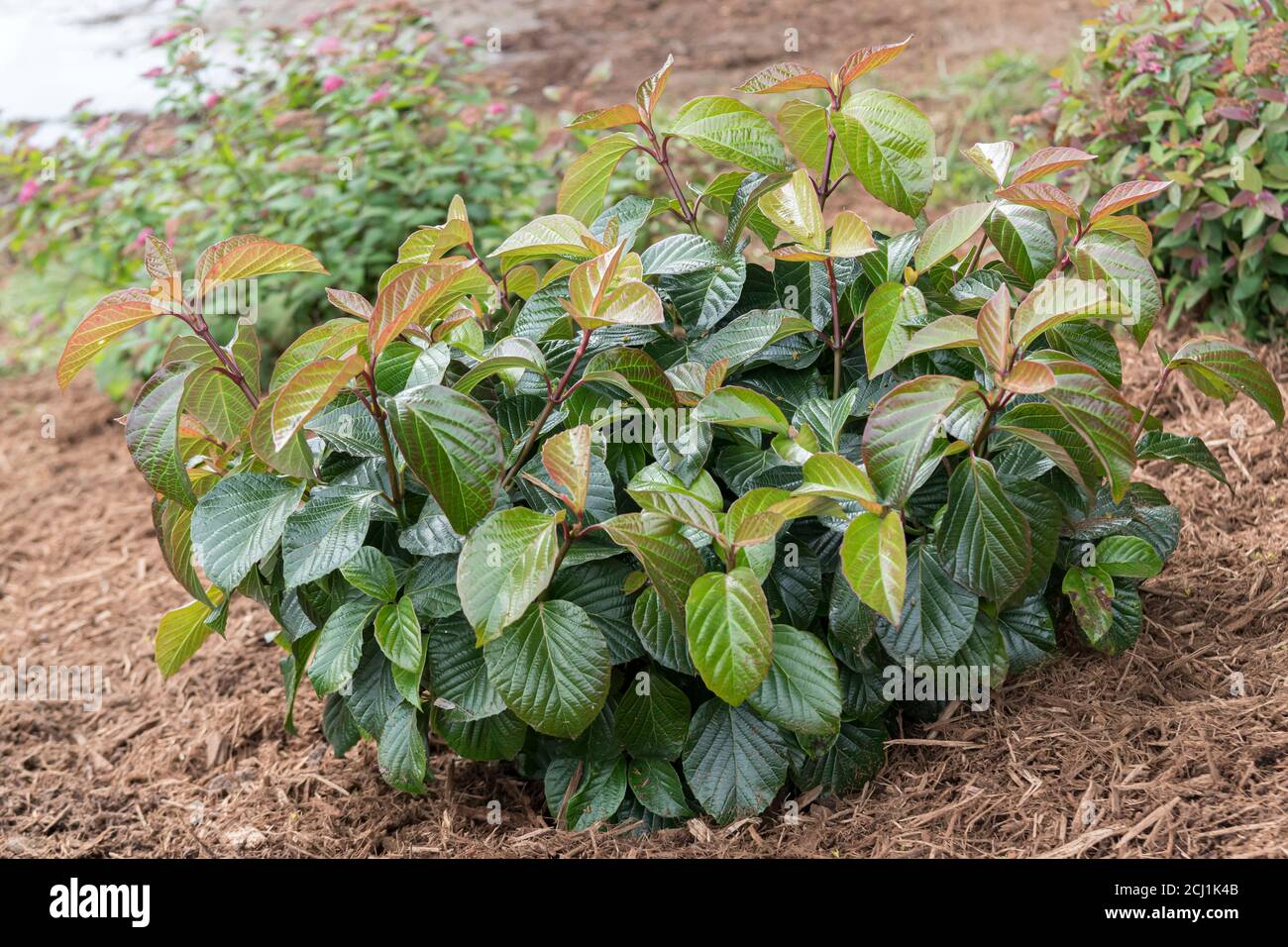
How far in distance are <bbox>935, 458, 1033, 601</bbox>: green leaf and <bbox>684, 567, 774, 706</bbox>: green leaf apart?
334 mm

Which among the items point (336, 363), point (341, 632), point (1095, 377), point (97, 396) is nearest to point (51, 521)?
point (97, 396)

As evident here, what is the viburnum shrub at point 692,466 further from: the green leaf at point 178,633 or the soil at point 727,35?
the soil at point 727,35

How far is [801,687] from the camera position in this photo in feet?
5.96

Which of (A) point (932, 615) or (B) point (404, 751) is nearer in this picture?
(A) point (932, 615)

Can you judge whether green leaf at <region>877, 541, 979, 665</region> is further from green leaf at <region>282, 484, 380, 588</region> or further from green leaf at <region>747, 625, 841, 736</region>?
green leaf at <region>282, 484, 380, 588</region>

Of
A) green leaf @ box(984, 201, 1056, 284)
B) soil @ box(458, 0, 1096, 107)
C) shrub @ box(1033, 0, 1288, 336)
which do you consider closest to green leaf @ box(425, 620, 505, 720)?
green leaf @ box(984, 201, 1056, 284)

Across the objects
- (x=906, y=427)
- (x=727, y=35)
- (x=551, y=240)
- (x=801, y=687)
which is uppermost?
(x=551, y=240)

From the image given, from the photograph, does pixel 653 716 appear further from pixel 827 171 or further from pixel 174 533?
pixel 827 171

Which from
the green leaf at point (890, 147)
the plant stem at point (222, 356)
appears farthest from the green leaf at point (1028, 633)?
the plant stem at point (222, 356)

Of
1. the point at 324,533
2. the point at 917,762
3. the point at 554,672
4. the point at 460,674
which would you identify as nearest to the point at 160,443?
the point at 324,533

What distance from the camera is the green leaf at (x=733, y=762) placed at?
1.93m

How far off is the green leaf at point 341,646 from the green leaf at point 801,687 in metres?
0.66

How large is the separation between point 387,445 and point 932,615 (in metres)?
0.93

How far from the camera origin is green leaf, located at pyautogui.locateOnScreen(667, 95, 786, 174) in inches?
77.9
